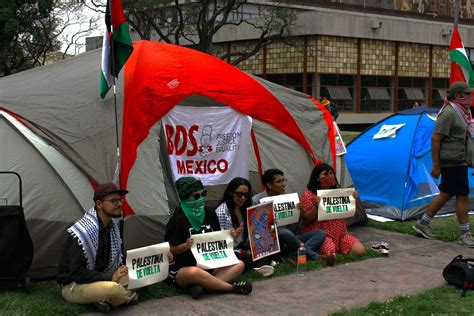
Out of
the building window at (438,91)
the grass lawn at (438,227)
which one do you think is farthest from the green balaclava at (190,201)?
the building window at (438,91)

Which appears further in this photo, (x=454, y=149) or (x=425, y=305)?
(x=454, y=149)

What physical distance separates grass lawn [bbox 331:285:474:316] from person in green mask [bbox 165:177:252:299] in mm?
1104

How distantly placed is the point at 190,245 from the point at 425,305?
2.16 metres

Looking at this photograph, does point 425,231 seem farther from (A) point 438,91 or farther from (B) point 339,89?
(A) point 438,91

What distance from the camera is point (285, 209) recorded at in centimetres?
697

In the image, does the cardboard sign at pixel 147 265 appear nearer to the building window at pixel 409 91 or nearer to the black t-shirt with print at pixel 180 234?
the black t-shirt with print at pixel 180 234

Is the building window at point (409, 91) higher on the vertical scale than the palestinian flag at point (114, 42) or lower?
lower

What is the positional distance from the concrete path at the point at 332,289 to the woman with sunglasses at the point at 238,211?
31 cm

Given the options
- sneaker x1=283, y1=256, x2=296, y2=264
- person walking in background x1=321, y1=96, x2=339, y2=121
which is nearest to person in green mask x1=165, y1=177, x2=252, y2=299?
sneaker x1=283, y1=256, x2=296, y2=264

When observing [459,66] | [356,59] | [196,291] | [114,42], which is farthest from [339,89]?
[196,291]

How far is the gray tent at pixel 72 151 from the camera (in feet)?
20.2

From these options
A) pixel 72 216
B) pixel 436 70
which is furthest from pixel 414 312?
pixel 436 70

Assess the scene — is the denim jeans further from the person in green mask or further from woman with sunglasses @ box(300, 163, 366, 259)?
the person in green mask

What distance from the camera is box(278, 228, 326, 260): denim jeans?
6.94 metres
